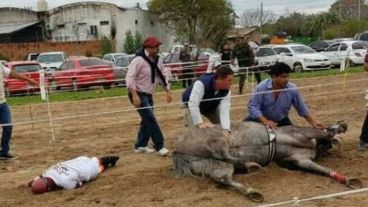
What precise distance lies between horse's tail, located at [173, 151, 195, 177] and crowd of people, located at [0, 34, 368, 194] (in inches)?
14.5

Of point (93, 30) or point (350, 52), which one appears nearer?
point (350, 52)

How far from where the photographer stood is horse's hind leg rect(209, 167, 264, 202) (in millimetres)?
5641

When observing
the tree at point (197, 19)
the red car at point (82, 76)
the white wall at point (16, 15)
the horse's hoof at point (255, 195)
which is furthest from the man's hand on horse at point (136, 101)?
the white wall at point (16, 15)

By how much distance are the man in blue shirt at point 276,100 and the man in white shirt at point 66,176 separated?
1.93 meters

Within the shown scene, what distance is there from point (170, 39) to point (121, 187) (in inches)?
1871

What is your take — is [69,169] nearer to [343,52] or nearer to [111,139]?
[111,139]

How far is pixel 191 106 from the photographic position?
6.77m

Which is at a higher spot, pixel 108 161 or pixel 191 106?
pixel 191 106

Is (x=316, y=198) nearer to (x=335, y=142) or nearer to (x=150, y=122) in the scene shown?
(x=335, y=142)

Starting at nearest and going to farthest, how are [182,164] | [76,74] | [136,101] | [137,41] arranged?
[182,164]
[136,101]
[76,74]
[137,41]

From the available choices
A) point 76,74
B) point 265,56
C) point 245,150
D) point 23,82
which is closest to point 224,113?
point 245,150

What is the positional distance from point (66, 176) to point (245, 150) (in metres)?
1.89

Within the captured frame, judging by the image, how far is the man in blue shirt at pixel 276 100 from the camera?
6.88 metres

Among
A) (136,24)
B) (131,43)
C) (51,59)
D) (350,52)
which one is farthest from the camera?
(136,24)
